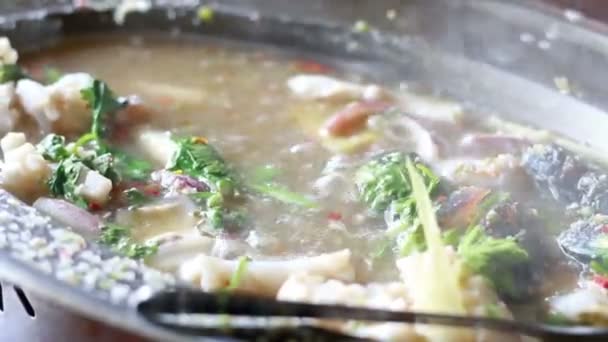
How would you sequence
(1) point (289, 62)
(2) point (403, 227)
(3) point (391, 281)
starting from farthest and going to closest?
(1) point (289, 62), (2) point (403, 227), (3) point (391, 281)

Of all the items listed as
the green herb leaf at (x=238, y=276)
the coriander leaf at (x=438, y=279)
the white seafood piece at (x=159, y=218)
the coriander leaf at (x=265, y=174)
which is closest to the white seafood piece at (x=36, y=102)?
the white seafood piece at (x=159, y=218)

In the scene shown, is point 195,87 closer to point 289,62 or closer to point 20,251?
point 289,62

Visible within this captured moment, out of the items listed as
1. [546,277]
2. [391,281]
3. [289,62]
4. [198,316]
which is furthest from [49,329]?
[289,62]

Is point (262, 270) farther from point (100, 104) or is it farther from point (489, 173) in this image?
point (100, 104)

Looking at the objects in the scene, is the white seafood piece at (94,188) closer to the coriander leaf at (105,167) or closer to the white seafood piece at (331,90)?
the coriander leaf at (105,167)

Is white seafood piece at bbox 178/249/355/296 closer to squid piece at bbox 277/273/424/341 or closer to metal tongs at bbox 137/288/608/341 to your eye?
squid piece at bbox 277/273/424/341

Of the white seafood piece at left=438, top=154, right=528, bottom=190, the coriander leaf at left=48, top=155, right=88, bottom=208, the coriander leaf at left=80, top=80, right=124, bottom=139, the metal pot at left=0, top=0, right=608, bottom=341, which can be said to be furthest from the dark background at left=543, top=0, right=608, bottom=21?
the coriander leaf at left=48, top=155, right=88, bottom=208
